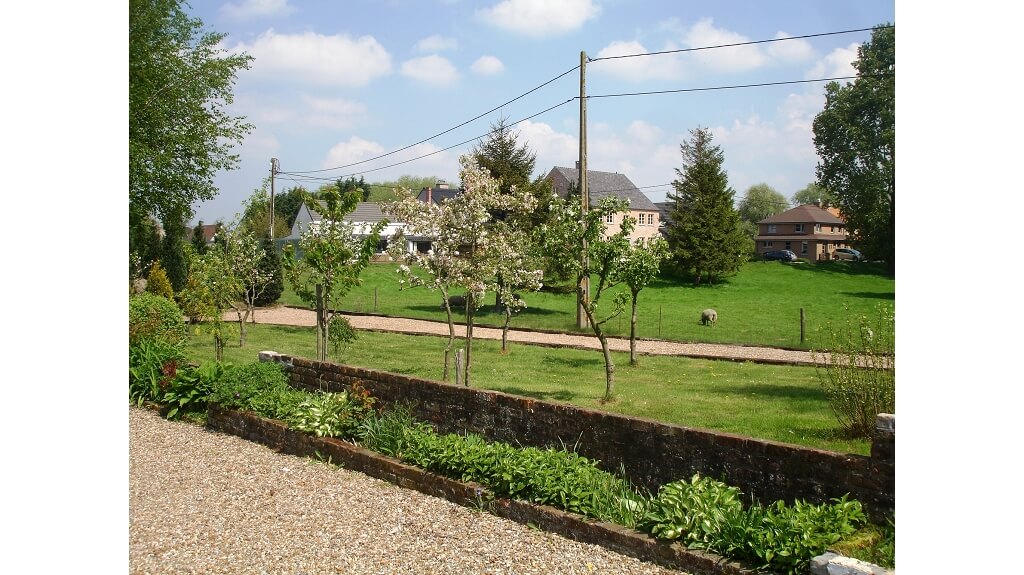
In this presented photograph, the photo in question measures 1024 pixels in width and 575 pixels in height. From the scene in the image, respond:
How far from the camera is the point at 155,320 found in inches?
540

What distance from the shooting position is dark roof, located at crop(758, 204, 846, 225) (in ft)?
A: 205

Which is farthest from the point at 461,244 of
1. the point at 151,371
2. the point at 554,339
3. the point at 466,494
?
the point at 466,494

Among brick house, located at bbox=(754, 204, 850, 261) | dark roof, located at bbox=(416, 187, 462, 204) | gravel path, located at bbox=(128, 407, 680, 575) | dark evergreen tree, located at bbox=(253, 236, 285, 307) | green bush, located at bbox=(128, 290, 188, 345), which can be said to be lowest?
gravel path, located at bbox=(128, 407, 680, 575)

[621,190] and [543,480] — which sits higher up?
[621,190]

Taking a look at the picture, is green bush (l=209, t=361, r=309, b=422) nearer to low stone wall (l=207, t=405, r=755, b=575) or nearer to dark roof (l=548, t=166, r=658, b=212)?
low stone wall (l=207, t=405, r=755, b=575)

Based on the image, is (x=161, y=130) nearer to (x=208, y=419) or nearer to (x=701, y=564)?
(x=208, y=419)

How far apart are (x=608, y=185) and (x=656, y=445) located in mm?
55685

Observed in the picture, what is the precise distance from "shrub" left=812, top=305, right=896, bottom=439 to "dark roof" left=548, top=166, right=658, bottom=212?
49209mm

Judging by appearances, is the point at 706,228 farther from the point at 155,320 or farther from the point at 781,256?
the point at 155,320

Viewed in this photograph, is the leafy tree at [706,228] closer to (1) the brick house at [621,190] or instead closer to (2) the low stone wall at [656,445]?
(1) the brick house at [621,190]

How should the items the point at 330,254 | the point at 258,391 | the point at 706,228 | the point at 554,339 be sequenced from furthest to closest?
the point at 706,228, the point at 554,339, the point at 330,254, the point at 258,391

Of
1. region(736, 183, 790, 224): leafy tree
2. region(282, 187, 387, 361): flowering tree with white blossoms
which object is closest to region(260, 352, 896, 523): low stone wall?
region(282, 187, 387, 361): flowering tree with white blossoms

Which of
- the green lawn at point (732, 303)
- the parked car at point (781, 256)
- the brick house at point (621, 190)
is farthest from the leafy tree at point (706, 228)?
the brick house at point (621, 190)

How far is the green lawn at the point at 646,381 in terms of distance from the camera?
29.0 ft
